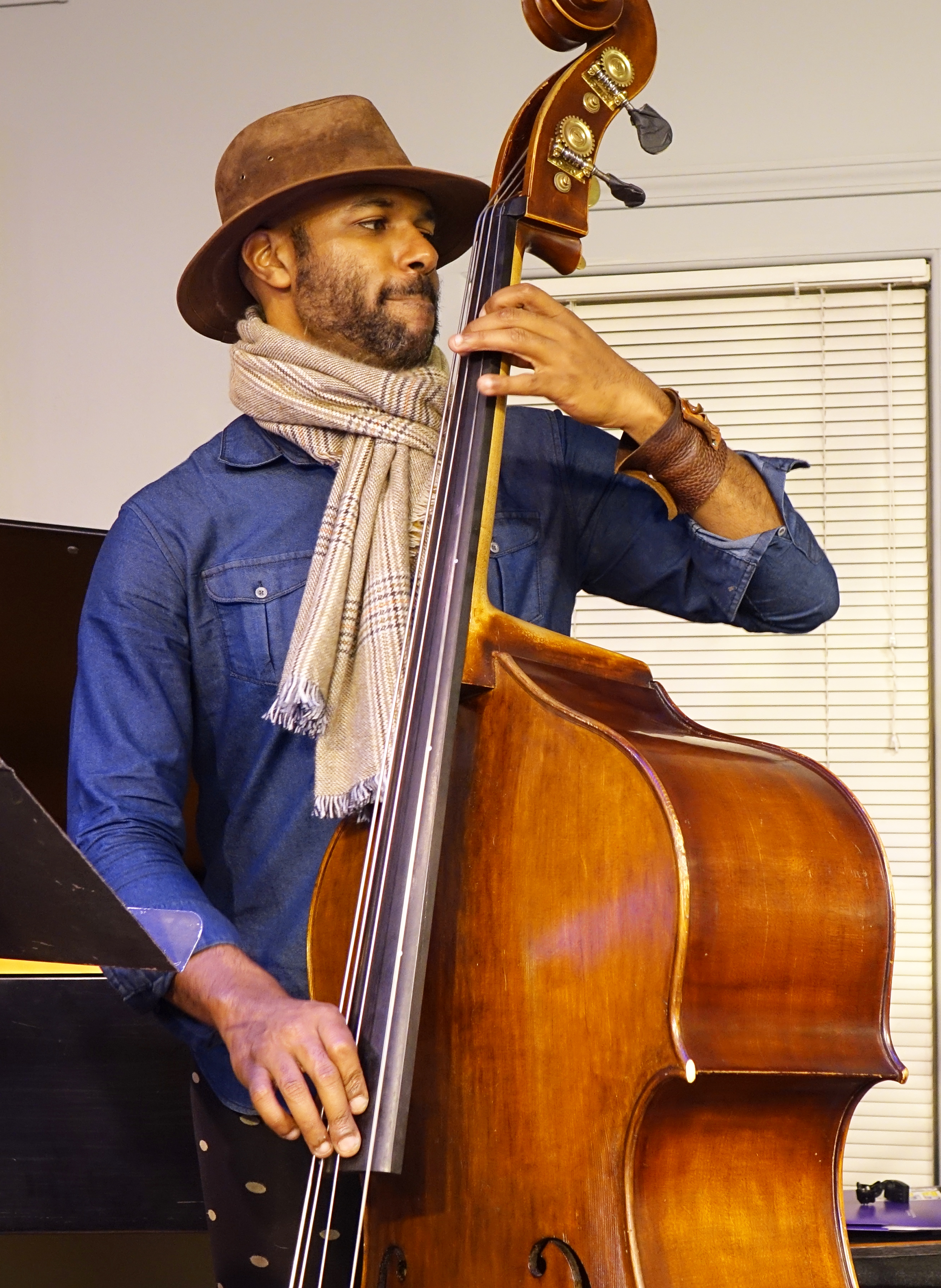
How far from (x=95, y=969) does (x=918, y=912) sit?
157cm

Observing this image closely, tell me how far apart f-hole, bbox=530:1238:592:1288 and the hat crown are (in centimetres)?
111

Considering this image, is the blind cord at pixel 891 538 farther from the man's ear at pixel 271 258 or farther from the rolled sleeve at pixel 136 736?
the rolled sleeve at pixel 136 736

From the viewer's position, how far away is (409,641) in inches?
47.3

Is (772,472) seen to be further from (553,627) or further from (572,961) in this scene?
(572,961)

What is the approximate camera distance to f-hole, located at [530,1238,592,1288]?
985mm

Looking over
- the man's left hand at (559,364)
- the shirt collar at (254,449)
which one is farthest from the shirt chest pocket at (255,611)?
the man's left hand at (559,364)

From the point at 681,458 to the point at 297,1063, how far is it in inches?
25.8

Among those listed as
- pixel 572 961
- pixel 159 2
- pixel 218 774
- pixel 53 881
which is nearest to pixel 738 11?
pixel 159 2

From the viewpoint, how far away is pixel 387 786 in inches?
45.1

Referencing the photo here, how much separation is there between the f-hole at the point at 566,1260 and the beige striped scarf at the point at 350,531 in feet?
1.33

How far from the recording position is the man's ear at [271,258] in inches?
64.2

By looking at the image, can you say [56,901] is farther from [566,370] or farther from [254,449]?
[254,449]

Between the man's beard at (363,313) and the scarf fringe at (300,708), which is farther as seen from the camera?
the man's beard at (363,313)

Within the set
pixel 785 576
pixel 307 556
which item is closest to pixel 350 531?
pixel 307 556
